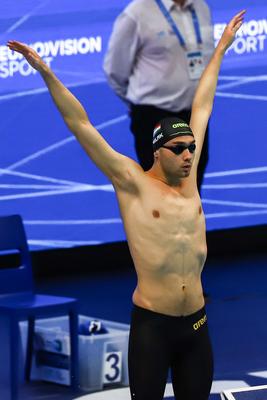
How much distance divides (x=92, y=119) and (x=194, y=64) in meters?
1.15

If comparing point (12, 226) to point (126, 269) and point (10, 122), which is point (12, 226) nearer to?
point (10, 122)

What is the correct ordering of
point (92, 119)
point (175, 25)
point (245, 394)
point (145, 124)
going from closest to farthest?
1. point (245, 394)
2. point (175, 25)
3. point (145, 124)
4. point (92, 119)

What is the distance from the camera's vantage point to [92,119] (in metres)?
9.76

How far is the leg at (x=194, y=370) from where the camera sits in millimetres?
5742

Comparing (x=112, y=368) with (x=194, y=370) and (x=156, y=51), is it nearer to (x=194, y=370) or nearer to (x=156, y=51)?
(x=194, y=370)

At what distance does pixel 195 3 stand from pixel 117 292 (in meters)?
2.24

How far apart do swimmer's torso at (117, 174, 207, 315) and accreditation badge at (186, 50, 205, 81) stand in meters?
3.18

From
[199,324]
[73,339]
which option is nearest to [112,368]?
[73,339]

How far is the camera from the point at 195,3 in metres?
9.14

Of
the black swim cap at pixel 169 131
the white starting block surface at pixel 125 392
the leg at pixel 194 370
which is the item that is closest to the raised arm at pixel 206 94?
the black swim cap at pixel 169 131

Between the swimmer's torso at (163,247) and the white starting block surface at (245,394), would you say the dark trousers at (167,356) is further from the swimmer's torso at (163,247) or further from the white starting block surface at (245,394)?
the white starting block surface at (245,394)

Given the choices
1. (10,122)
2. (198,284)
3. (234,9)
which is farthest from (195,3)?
(198,284)

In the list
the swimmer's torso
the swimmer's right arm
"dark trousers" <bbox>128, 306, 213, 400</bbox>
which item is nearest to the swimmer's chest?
the swimmer's torso

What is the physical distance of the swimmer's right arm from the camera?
564cm
